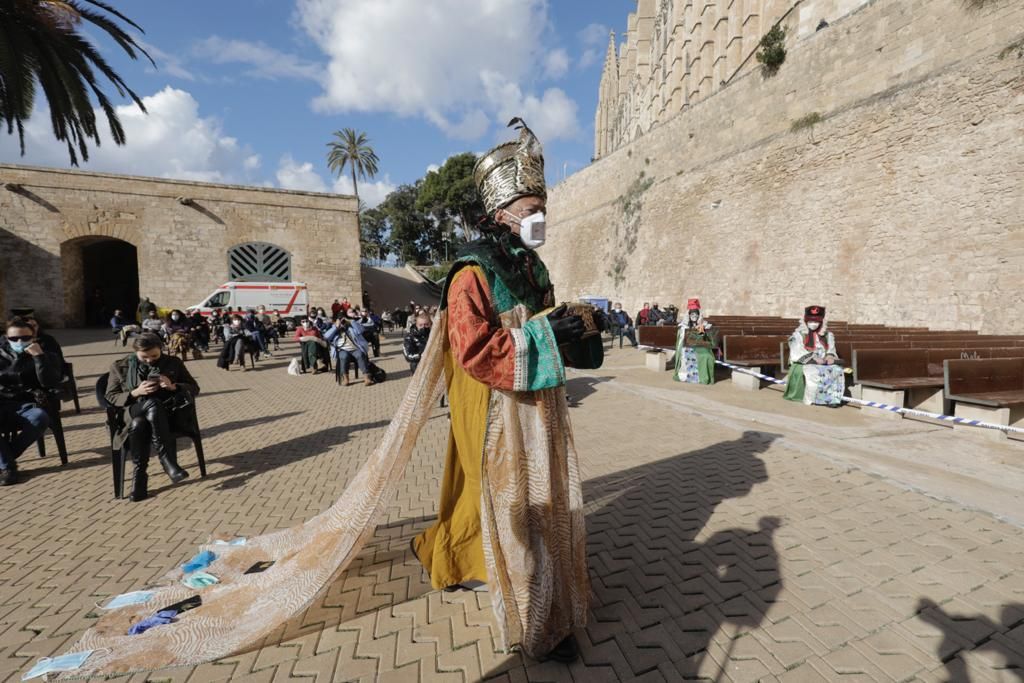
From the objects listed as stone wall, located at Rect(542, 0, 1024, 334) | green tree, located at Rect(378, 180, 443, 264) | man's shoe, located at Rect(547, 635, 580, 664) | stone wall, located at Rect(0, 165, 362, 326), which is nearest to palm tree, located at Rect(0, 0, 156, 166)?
stone wall, located at Rect(0, 165, 362, 326)

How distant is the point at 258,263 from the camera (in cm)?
2188

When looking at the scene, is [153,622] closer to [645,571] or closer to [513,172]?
[645,571]

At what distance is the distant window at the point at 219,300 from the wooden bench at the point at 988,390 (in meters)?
21.9

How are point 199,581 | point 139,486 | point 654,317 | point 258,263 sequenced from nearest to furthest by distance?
point 199,581
point 139,486
point 654,317
point 258,263

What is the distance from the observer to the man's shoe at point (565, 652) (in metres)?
1.95

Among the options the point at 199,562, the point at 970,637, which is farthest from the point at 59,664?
the point at 970,637

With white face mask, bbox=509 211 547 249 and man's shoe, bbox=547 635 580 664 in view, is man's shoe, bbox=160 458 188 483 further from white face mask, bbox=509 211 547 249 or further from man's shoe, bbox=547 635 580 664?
white face mask, bbox=509 211 547 249

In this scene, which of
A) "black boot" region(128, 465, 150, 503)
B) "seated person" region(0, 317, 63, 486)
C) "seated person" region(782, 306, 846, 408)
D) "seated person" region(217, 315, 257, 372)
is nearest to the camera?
"black boot" region(128, 465, 150, 503)

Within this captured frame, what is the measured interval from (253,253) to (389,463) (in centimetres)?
2344

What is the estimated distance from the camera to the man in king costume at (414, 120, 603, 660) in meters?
1.85

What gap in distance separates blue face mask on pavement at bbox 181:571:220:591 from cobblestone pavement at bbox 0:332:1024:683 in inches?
14.8

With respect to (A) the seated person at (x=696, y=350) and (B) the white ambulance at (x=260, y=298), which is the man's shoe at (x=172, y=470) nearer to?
(A) the seated person at (x=696, y=350)

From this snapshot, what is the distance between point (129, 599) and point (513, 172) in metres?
2.95

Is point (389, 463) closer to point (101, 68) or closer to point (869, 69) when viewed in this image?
point (101, 68)
